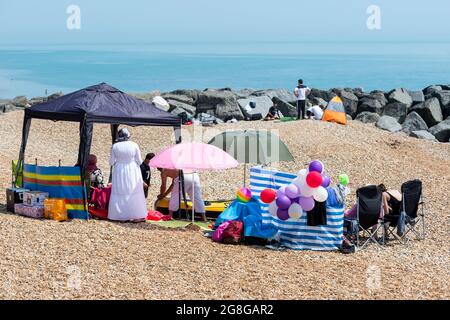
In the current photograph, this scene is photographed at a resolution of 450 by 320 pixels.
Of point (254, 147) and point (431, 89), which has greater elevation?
point (254, 147)

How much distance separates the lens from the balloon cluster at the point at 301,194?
1101cm

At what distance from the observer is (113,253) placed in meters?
10.3

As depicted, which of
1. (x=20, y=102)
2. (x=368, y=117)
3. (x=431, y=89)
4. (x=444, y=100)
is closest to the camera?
(x=368, y=117)

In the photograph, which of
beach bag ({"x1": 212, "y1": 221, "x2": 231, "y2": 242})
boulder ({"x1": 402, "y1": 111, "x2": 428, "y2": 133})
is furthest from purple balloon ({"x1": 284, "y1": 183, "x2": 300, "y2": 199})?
boulder ({"x1": 402, "y1": 111, "x2": 428, "y2": 133})

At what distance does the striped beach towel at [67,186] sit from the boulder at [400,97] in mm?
21261

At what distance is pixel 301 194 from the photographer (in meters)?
11.1

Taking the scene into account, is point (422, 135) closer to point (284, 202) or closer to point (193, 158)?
point (193, 158)

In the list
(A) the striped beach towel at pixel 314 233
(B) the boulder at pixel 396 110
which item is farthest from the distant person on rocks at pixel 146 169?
(B) the boulder at pixel 396 110

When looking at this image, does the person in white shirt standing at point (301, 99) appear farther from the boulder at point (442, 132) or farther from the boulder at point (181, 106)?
the boulder at point (442, 132)

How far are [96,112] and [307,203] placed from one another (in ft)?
11.1

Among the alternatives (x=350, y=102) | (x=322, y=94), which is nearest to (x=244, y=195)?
(x=350, y=102)

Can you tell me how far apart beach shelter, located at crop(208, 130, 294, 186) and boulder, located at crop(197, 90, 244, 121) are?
13.2 meters

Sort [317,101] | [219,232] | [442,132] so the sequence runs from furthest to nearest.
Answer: [317,101]
[442,132]
[219,232]
